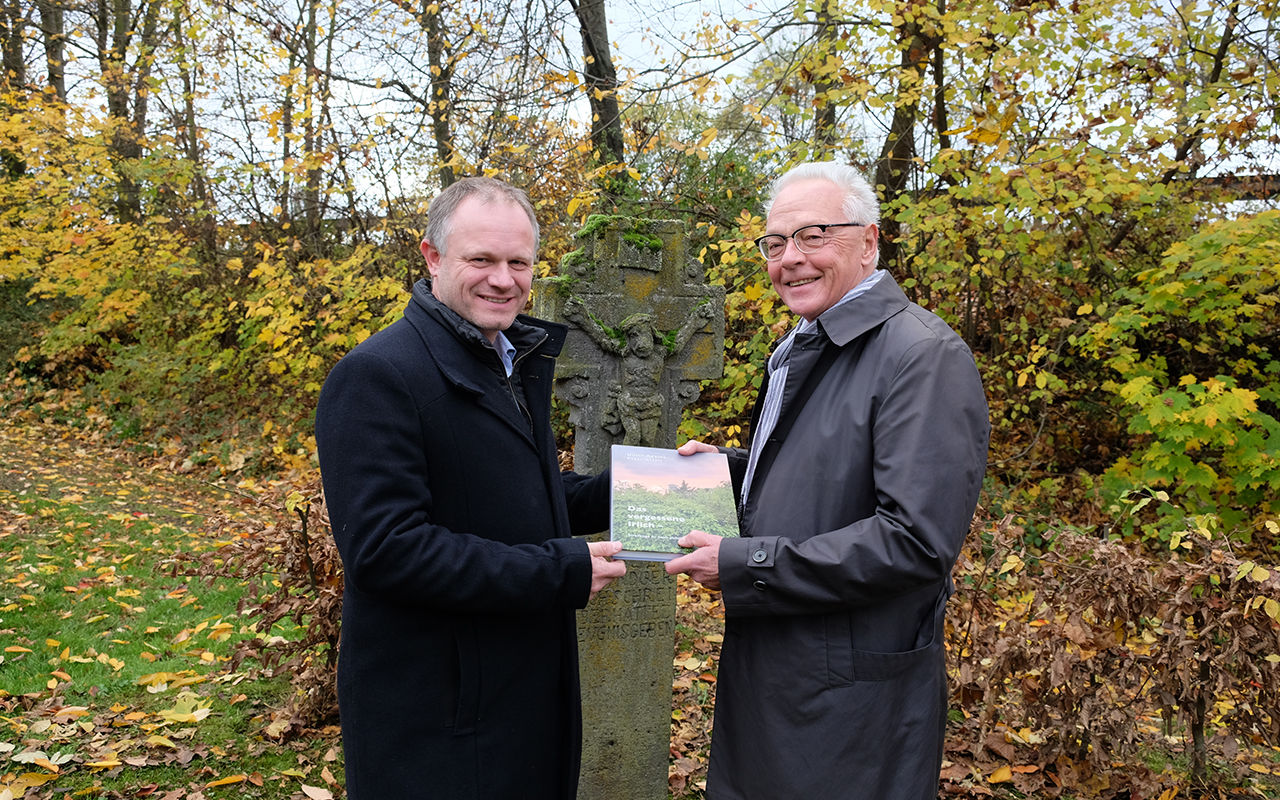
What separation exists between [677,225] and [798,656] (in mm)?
1987

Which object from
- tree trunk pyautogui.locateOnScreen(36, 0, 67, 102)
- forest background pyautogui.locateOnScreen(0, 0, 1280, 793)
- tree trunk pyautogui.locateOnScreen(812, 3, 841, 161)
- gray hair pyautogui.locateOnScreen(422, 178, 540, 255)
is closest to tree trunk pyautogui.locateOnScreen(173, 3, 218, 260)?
forest background pyautogui.locateOnScreen(0, 0, 1280, 793)

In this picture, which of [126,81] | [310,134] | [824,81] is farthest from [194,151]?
[824,81]

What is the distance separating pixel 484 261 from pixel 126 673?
14.2 feet

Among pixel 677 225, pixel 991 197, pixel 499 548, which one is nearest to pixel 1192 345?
pixel 991 197

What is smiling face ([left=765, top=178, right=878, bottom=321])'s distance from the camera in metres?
2.38

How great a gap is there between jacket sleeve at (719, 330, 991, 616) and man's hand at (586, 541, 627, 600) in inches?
13.6

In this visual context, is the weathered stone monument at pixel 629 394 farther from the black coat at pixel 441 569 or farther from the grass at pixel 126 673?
the grass at pixel 126 673

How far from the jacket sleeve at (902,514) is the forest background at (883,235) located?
2.01 m

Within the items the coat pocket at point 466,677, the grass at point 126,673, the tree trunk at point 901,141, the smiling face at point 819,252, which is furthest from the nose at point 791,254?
the tree trunk at point 901,141

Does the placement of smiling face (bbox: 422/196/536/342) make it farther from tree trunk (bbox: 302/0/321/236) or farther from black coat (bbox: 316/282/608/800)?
tree trunk (bbox: 302/0/321/236)

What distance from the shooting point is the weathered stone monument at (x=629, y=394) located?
134 inches

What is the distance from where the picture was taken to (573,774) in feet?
8.26

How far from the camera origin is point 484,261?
2336 mm

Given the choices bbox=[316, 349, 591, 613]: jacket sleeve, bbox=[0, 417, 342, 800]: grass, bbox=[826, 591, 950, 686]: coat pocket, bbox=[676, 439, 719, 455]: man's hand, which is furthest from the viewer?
bbox=[0, 417, 342, 800]: grass
